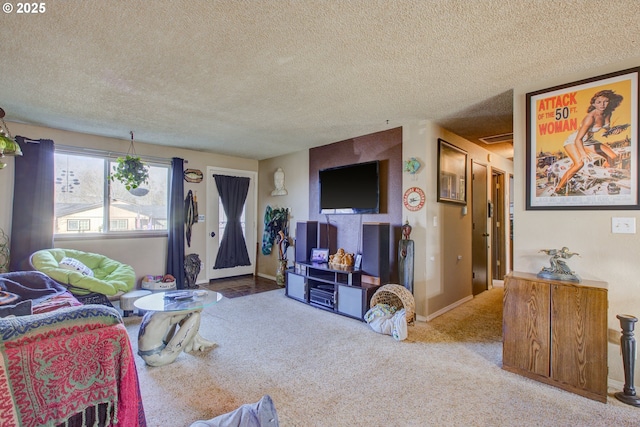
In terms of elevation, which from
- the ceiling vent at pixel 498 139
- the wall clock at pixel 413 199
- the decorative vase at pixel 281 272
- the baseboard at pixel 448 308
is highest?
the ceiling vent at pixel 498 139

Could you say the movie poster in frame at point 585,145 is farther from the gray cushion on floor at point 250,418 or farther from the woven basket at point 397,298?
the gray cushion on floor at point 250,418

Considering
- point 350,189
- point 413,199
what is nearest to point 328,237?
point 350,189

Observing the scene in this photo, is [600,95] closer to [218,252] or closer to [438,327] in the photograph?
[438,327]

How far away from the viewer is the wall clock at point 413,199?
3616 mm

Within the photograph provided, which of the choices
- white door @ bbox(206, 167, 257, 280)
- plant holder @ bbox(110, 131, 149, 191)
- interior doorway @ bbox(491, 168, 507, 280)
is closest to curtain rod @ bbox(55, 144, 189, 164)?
plant holder @ bbox(110, 131, 149, 191)

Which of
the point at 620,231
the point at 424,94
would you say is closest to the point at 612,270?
the point at 620,231

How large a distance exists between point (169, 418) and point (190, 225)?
12.5 feet

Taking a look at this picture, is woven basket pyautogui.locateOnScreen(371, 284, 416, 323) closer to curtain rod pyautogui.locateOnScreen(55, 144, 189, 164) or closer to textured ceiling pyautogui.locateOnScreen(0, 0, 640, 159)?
textured ceiling pyautogui.locateOnScreen(0, 0, 640, 159)

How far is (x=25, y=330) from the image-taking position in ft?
3.86

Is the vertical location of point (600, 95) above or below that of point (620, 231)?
above

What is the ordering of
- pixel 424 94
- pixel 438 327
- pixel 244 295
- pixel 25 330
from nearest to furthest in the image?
pixel 25 330, pixel 424 94, pixel 438 327, pixel 244 295

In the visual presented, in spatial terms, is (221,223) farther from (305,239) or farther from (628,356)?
(628,356)

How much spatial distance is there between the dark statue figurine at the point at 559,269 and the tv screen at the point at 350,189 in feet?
6.49

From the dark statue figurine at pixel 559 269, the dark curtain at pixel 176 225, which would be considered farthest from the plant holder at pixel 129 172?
the dark statue figurine at pixel 559 269
